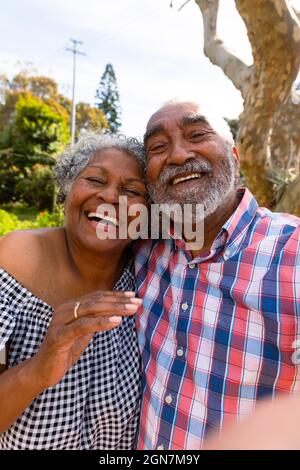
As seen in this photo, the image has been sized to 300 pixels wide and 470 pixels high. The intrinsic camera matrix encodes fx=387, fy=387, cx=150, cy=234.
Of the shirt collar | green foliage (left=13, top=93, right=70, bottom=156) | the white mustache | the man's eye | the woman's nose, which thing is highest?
green foliage (left=13, top=93, right=70, bottom=156)

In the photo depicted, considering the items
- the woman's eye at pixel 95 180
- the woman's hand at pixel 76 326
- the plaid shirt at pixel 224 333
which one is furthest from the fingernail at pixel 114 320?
the woman's eye at pixel 95 180

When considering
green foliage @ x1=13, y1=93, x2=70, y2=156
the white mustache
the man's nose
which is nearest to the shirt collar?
the white mustache

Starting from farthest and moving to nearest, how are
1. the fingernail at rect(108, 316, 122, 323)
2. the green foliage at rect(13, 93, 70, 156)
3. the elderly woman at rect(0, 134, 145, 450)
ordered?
the green foliage at rect(13, 93, 70, 156)
the elderly woman at rect(0, 134, 145, 450)
the fingernail at rect(108, 316, 122, 323)

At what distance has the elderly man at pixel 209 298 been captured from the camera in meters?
1.48

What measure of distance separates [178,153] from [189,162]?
2.7 inches

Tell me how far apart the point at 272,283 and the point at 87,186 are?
0.95 metres

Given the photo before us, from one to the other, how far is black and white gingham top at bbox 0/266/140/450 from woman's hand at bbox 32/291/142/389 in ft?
0.74

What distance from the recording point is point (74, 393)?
1.61m

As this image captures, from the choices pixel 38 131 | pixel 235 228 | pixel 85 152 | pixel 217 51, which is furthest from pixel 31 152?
pixel 235 228

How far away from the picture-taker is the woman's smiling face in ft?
5.94

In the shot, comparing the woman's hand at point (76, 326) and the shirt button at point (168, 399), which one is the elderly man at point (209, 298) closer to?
the shirt button at point (168, 399)

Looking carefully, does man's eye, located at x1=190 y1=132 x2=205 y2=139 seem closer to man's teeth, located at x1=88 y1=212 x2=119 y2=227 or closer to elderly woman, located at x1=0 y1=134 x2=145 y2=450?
elderly woman, located at x1=0 y1=134 x2=145 y2=450

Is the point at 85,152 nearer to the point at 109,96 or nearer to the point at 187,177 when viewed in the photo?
the point at 187,177
